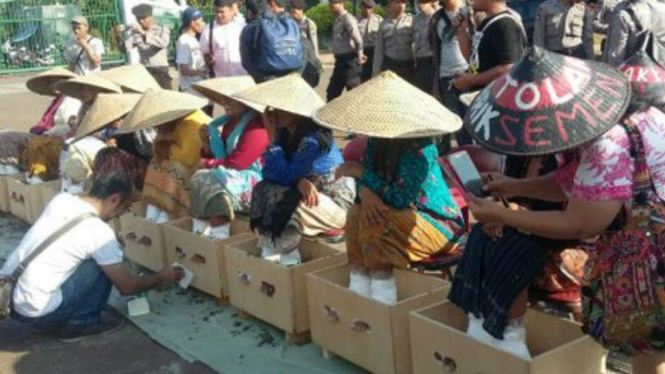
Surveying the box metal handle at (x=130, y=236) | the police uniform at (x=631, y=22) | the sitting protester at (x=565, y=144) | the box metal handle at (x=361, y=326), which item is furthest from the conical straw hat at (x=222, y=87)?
the sitting protester at (x=565, y=144)

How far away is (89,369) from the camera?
398 centimetres

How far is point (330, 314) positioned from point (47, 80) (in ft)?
13.7

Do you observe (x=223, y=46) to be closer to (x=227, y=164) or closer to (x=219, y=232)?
(x=227, y=164)

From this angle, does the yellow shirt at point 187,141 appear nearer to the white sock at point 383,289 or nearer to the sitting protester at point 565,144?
the white sock at point 383,289

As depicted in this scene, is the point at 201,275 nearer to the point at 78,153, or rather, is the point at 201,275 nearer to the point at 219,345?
the point at 219,345

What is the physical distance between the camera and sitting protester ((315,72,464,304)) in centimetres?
361

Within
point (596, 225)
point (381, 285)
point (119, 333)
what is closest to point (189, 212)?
point (119, 333)

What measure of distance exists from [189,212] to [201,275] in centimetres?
55

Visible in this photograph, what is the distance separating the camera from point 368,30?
9.22m

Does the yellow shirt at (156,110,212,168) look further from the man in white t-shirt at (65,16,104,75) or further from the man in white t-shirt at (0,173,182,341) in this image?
the man in white t-shirt at (65,16,104,75)

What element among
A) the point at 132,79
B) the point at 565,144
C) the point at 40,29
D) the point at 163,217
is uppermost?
the point at 565,144

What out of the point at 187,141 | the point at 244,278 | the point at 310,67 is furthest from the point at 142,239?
the point at 310,67

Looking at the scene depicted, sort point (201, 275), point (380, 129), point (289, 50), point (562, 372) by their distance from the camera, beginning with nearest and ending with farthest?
point (562, 372), point (380, 129), point (201, 275), point (289, 50)

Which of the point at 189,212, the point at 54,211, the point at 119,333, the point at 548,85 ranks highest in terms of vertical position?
the point at 548,85
